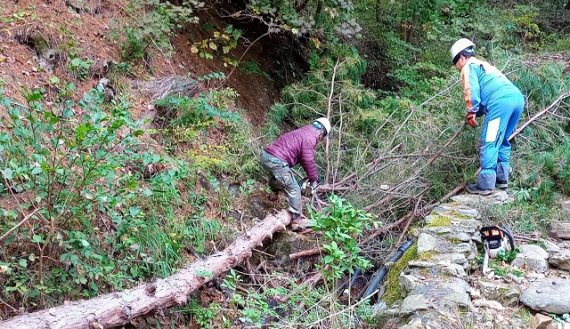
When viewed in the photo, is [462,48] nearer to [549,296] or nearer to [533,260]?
[533,260]

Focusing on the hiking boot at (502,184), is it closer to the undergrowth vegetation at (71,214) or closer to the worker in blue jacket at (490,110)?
the worker in blue jacket at (490,110)

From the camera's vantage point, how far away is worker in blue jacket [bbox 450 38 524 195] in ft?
16.0

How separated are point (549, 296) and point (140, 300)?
9.11 feet

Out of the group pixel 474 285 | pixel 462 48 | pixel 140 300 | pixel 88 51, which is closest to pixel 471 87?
pixel 462 48

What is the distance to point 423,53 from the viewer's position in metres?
8.96

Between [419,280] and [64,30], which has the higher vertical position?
[64,30]

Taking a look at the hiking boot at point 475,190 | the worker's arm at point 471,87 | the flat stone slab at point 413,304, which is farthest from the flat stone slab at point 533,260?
the worker's arm at point 471,87

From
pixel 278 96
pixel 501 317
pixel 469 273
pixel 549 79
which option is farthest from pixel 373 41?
pixel 501 317

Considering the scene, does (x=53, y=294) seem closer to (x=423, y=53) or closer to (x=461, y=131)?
(x=461, y=131)

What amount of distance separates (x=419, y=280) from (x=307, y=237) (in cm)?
187

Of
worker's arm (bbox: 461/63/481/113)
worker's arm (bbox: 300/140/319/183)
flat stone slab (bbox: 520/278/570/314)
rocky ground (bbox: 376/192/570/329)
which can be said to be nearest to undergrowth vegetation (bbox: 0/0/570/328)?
rocky ground (bbox: 376/192/570/329)

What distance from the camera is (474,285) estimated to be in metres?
3.42

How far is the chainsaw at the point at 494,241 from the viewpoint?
149 inches

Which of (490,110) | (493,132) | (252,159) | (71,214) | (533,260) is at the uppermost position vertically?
(490,110)
